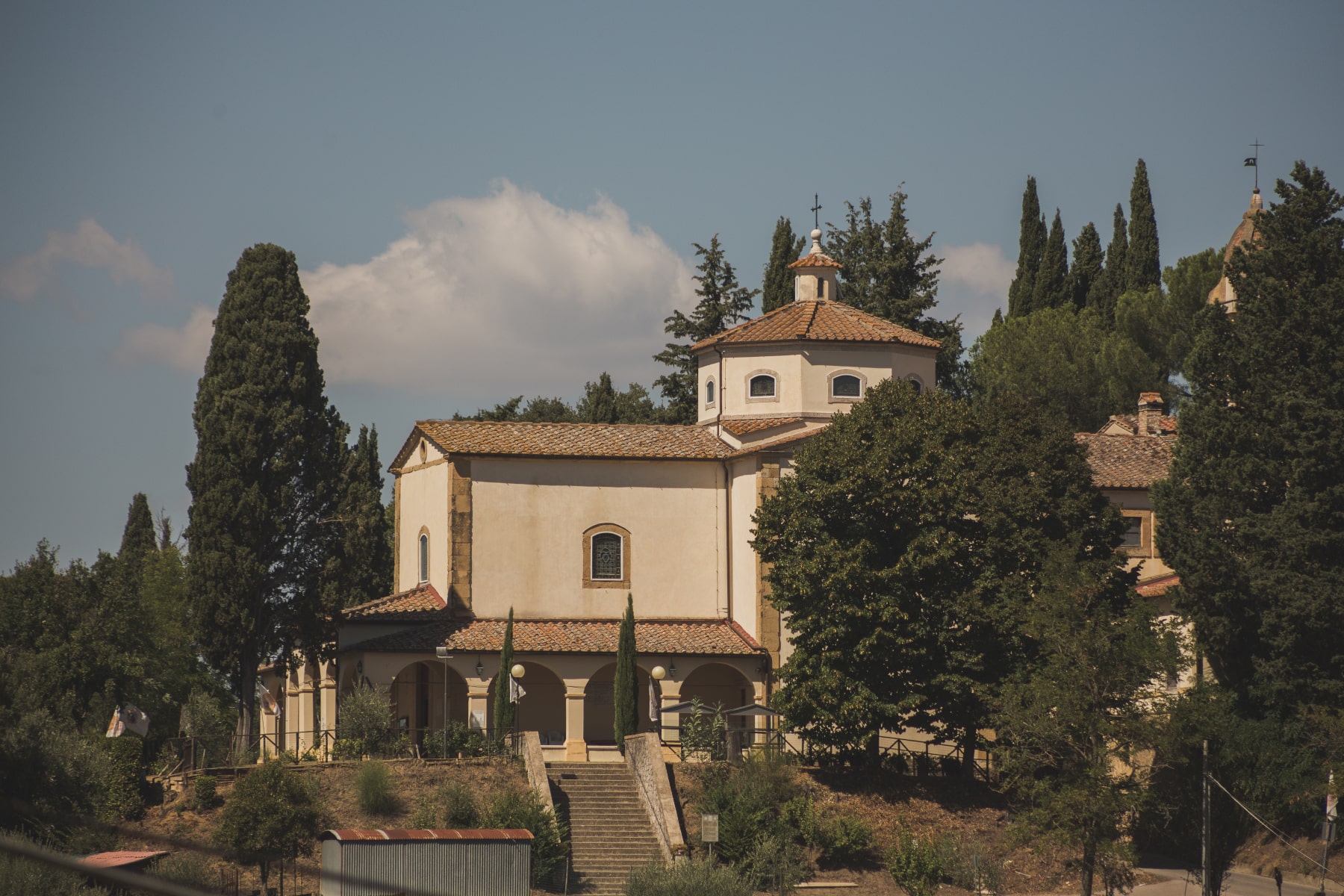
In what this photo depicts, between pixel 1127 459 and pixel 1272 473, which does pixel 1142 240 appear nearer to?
pixel 1127 459

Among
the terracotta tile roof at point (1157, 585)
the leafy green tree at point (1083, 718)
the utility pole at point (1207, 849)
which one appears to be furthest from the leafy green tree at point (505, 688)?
the utility pole at point (1207, 849)

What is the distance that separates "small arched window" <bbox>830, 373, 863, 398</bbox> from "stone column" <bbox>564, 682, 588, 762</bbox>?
10.3 metres

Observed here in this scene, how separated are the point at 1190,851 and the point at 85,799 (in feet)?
73.4

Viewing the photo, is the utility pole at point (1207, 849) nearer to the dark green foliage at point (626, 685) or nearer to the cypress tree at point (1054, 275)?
the dark green foliage at point (626, 685)

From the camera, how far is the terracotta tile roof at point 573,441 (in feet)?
131

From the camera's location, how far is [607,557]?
40.1 metres

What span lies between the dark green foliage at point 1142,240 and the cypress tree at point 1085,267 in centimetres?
313

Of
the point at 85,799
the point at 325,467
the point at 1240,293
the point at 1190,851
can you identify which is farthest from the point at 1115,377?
the point at 85,799

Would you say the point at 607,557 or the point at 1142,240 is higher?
the point at 1142,240

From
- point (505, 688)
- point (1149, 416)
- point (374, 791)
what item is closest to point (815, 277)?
point (1149, 416)

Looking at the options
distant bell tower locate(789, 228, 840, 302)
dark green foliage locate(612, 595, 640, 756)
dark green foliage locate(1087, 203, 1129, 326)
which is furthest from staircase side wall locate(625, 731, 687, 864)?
dark green foliage locate(1087, 203, 1129, 326)

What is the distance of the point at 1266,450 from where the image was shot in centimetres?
3131

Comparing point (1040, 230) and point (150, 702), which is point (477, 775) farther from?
point (1040, 230)

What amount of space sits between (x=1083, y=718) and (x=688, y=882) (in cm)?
827
